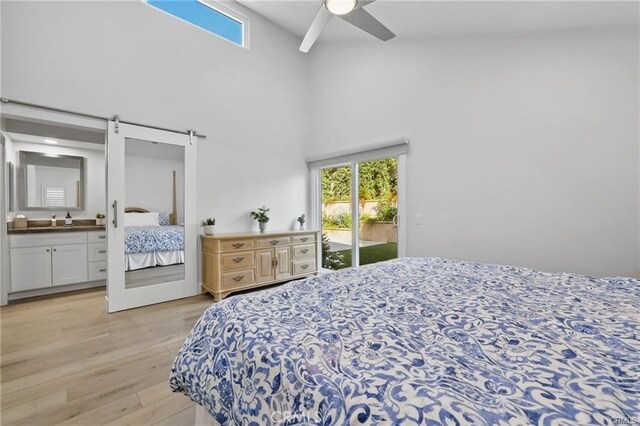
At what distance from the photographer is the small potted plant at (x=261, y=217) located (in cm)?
388

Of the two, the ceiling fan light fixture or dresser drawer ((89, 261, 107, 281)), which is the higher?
the ceiling fan light fixture

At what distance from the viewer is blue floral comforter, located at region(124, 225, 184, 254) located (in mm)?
2999

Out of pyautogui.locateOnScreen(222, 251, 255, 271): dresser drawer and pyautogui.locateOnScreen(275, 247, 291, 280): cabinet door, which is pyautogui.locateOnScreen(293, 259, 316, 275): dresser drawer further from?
pyautogui.locateOnScreen(222, 251, 255, 271): dresser drawer

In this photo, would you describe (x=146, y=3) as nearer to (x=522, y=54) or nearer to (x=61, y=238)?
(x=61, y=238)

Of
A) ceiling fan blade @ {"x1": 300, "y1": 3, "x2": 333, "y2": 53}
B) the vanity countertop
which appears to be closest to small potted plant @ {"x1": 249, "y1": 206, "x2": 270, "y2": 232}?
the vanity countertop

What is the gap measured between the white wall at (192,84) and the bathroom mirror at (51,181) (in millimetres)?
1700

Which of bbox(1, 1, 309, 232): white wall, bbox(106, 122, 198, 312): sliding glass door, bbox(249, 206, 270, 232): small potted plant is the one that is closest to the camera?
bbox(1, 1, 309, 232): white wall

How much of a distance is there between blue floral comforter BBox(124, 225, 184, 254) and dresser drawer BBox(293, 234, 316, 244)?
4.93 feet

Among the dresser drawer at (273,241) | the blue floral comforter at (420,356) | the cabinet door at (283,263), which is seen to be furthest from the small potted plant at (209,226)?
the blue floral comforter at (420,356)

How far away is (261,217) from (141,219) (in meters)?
1.46

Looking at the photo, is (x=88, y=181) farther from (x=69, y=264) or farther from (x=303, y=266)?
(x=303, y=266)

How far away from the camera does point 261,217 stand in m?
3.87

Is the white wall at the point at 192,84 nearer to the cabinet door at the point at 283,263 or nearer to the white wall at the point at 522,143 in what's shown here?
the cabinet door at the point at 283,263

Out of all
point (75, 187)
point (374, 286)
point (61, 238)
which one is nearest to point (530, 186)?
point (374, 286)
